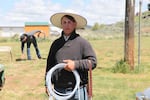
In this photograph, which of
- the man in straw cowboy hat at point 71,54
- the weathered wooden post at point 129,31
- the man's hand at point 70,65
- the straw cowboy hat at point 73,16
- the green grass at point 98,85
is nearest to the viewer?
the man's hand at point 70,65

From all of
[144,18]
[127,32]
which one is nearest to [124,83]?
[127,32]

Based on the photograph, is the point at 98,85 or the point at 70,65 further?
the point at 98,85

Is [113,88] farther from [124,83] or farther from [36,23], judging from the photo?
[36,23]

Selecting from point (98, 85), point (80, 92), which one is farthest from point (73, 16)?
point (98, 85)

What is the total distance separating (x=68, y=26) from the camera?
4.68 meters

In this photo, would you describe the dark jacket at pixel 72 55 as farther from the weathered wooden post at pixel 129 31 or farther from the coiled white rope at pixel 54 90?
the weathered wooden post at pixel 129 31

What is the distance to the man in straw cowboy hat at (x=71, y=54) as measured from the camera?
4590mm

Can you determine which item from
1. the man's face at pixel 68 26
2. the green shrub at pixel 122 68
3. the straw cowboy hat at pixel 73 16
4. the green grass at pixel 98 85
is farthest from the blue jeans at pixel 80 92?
the green shrub at pixel 122 68

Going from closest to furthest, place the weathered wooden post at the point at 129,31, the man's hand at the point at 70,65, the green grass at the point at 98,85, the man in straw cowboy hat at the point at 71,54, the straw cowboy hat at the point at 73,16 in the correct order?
the man's hand at the point at 70,65
the man in straw cowboy hat at the point at 71,54
the straw cowboy hat at the point at 73,16
the green grass at the point at 98,85
the weathered wooden post at the point at 129,31

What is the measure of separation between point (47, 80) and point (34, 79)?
24.4ft

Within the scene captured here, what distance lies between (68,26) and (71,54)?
0.33m

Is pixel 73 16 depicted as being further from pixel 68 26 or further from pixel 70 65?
pixel 70 65

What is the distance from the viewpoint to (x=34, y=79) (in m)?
12.1

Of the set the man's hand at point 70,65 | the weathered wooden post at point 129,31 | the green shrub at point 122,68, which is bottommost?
the green shrub at point 122,68
